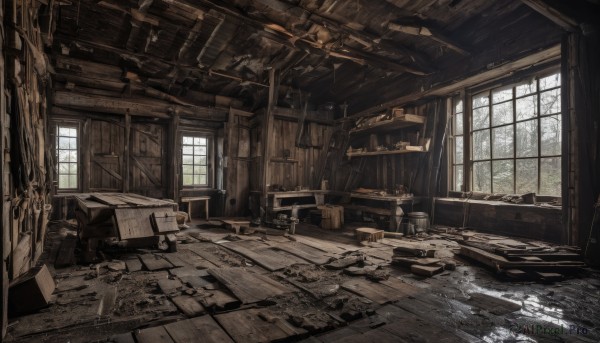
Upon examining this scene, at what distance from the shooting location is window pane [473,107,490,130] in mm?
6707

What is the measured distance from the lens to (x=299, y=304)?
3.10 m

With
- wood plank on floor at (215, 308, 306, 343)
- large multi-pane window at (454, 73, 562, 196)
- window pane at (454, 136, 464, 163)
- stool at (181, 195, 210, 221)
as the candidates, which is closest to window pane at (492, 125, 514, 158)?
large multi-pane window at (454, 73, 562, 196)

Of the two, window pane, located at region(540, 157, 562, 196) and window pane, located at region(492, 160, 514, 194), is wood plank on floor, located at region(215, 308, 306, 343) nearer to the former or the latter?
window pane, located at region(540, 157, 562, 196)

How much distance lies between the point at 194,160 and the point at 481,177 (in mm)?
8086

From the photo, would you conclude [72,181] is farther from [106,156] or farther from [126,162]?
[126,162]

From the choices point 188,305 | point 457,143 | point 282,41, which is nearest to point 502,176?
point 457,143

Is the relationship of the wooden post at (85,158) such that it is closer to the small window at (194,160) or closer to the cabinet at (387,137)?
the small window at (194,160)

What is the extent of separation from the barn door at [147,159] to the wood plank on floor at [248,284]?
603cm

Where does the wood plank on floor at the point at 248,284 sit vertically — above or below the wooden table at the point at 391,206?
below

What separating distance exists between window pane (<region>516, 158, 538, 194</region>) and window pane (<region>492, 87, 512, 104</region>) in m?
1.37

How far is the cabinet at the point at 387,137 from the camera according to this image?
7395 millimetres

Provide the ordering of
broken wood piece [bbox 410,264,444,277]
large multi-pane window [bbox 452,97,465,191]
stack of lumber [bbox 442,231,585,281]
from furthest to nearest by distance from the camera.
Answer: large multi-pane window [bbox 452,97,465,191]
broken wood piece [bbox 410,264,444,277]
stack of lumber [bbox 442,231,585,281]

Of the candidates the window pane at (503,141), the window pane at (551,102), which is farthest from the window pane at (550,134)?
the window pane at (503,141)

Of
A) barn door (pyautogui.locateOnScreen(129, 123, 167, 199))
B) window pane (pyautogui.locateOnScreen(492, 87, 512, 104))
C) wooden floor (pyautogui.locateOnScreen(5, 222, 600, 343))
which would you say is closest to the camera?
wooden floor (pyautogui.locateOnScreen(5, 222, 600, 343))
